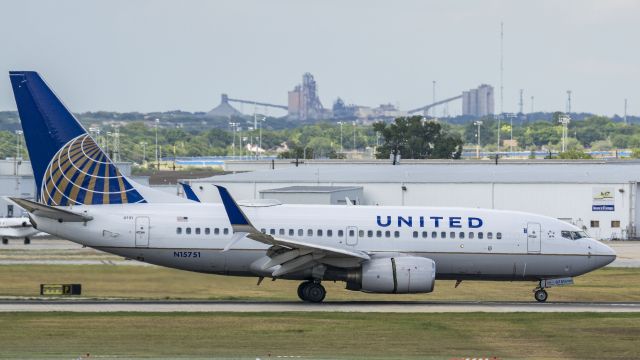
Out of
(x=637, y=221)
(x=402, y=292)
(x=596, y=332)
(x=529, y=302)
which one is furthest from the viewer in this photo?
(x=637, y=221)

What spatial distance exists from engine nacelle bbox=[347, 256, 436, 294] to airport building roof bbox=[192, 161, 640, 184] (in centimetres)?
5085

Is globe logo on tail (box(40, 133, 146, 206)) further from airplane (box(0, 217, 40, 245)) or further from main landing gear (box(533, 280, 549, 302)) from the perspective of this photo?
airplane (box(0, 217, 40, 245))

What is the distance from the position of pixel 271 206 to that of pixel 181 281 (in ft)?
14.7

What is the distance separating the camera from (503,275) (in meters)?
46.3

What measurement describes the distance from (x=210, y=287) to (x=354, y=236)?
5.80 metres

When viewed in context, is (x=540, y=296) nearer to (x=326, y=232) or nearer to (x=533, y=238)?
(x=533, y=238)

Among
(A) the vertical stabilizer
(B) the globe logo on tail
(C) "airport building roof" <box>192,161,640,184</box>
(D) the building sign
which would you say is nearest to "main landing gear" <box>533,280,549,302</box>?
(B) the globe logo on tail

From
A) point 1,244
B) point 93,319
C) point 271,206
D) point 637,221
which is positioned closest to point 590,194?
point 637,221

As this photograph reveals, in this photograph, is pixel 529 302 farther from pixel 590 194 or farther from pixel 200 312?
pixel 590 194

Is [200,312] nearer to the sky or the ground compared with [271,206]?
nearer to the ground

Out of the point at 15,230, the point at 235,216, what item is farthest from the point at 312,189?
the point at 235,216

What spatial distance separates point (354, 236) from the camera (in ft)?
148

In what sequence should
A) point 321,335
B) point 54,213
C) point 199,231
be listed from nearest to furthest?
point 321,335 < point 54,213 < point 199,231

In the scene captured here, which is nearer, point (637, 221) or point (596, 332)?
point (596, 332)
